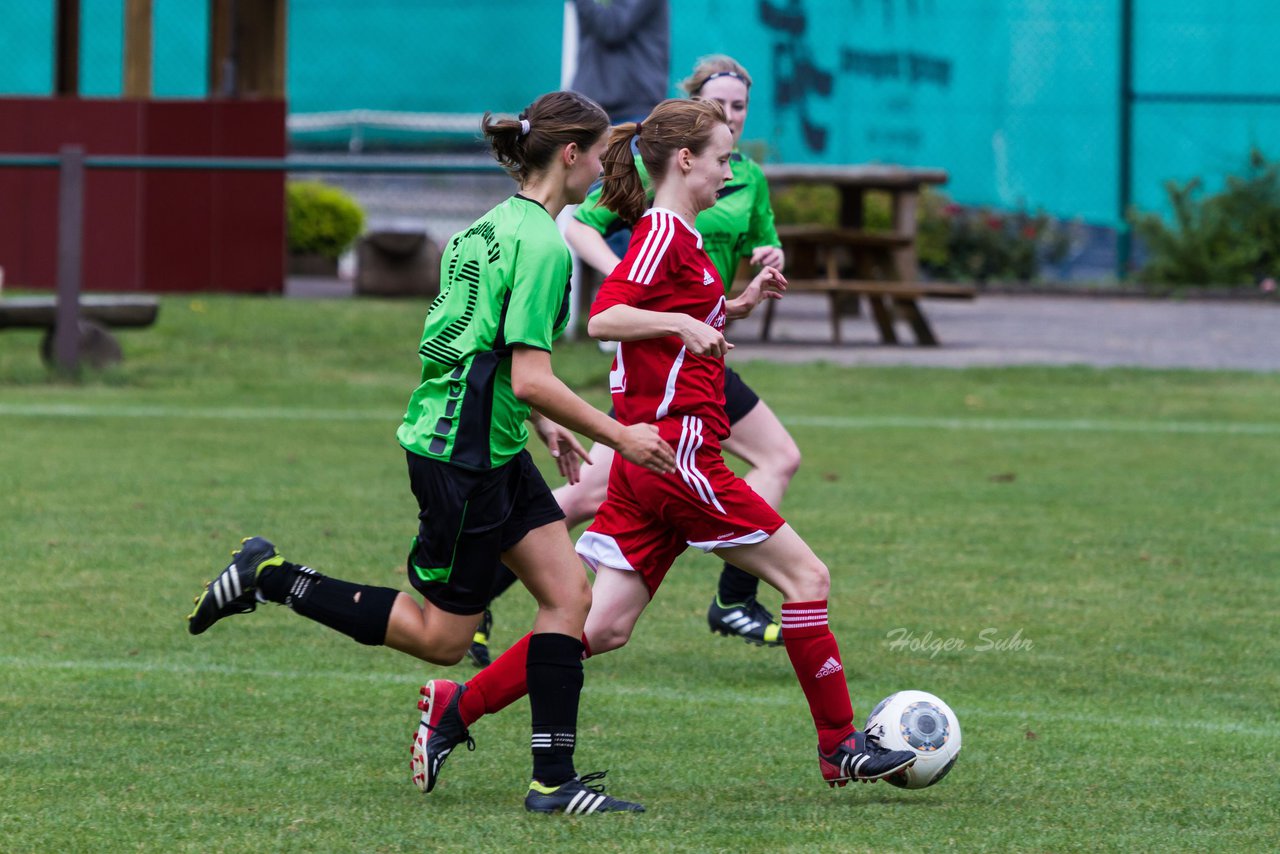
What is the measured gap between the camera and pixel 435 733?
4535 millimetres

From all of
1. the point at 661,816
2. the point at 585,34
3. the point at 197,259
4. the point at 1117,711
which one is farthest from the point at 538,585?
the point at 197,259

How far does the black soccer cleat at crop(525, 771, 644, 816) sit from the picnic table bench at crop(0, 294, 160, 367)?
9685 mm

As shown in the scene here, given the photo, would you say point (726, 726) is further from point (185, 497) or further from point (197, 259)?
point (197, 259)

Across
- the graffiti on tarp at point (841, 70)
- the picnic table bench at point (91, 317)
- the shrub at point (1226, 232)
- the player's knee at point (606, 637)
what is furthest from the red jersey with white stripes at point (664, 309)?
the graffiti on tarp at point (841, 70)

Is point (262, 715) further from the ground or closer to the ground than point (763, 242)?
closer to the ground

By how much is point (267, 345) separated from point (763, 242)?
9253 millimetres

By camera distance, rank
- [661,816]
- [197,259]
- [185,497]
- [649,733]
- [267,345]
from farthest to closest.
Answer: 1. [197,259]
2. [267,345]
3. [185,497]
4. [649,733]
5. [661,816]

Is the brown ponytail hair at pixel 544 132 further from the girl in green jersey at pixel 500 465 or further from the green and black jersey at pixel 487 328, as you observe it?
the green and black jersey at pixel 487 328

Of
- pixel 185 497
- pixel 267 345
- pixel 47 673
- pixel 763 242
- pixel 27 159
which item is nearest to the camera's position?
pixel 47 673

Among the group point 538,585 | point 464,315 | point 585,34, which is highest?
point 585,34

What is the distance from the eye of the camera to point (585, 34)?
43.3 ft

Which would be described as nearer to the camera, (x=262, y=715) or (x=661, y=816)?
(x=661, y=816)

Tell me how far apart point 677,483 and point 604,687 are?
1.32m

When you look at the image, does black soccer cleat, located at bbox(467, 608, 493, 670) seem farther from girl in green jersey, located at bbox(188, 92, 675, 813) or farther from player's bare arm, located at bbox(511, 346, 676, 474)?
player's bare arm, located at bbox(511, 346, 676, 474)
